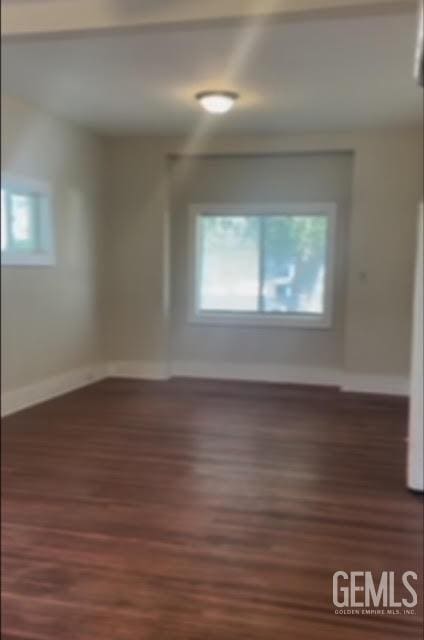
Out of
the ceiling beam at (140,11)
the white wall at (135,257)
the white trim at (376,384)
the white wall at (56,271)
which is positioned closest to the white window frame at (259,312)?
the white wall at (135,257)

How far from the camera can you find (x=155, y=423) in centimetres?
497

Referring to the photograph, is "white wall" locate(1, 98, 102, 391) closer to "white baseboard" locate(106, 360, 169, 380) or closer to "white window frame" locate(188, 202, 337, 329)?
"white baseboard" locate(106, 360, 169, 380)

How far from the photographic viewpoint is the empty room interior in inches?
96.8

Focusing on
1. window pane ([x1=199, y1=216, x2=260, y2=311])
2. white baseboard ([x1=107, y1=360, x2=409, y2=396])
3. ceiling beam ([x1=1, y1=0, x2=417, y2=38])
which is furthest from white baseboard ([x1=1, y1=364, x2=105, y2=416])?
ceiling beam ([x1=1, y1=0, x2=417, y2=38])

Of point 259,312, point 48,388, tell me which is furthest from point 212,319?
point 48,388

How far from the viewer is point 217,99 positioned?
4.79 metres

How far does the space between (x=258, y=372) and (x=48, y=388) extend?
94.8 inches

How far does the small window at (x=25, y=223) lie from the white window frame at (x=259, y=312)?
1.80m

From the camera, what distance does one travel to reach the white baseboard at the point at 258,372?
22.0ft

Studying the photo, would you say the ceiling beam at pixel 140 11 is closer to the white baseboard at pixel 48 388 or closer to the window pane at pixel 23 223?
the window pane at pixel 23 223

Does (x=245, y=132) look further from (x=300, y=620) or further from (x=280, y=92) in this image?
(x=300, y=620)

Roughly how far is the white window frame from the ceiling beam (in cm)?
373

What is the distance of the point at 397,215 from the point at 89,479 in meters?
4.19

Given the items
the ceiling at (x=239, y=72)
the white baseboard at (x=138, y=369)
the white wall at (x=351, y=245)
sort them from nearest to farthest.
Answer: the ceiling at (x=239, y=72) → the white wall at (x=351, y=245) → the white baseboard at (x=138, y=369)
